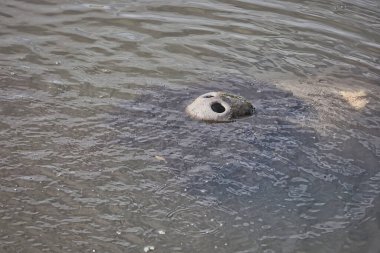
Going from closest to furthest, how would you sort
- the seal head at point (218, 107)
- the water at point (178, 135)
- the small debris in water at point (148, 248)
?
the small debris in water at point (148, 248)
the water at point (178, 135)
the seal head at point (218, 107)

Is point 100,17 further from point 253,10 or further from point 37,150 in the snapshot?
point 37,150

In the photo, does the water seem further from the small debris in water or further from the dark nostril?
the dark nostril

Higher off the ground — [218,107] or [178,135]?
[218,107]

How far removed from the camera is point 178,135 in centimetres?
494

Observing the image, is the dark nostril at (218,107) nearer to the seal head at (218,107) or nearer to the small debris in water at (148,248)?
the seal head at (218,107)

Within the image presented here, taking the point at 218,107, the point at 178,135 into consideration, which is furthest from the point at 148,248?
the point at 218,107

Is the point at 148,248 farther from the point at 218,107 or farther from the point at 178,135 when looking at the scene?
the point at 218,107

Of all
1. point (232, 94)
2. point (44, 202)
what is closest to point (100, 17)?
point (232, 94)

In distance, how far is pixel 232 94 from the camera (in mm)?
5527

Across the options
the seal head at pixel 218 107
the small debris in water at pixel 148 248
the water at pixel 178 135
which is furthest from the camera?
the seal head at pixel 218 107

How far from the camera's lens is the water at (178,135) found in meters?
3.82

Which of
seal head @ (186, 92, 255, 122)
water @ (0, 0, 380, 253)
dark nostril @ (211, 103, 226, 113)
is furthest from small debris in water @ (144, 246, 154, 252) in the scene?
dark nostril @ (211, 103, 226, 113)

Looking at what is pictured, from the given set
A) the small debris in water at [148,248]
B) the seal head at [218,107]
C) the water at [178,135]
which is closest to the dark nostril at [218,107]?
the seal head at [218,107]

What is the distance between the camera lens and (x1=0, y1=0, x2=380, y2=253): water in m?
3.82
